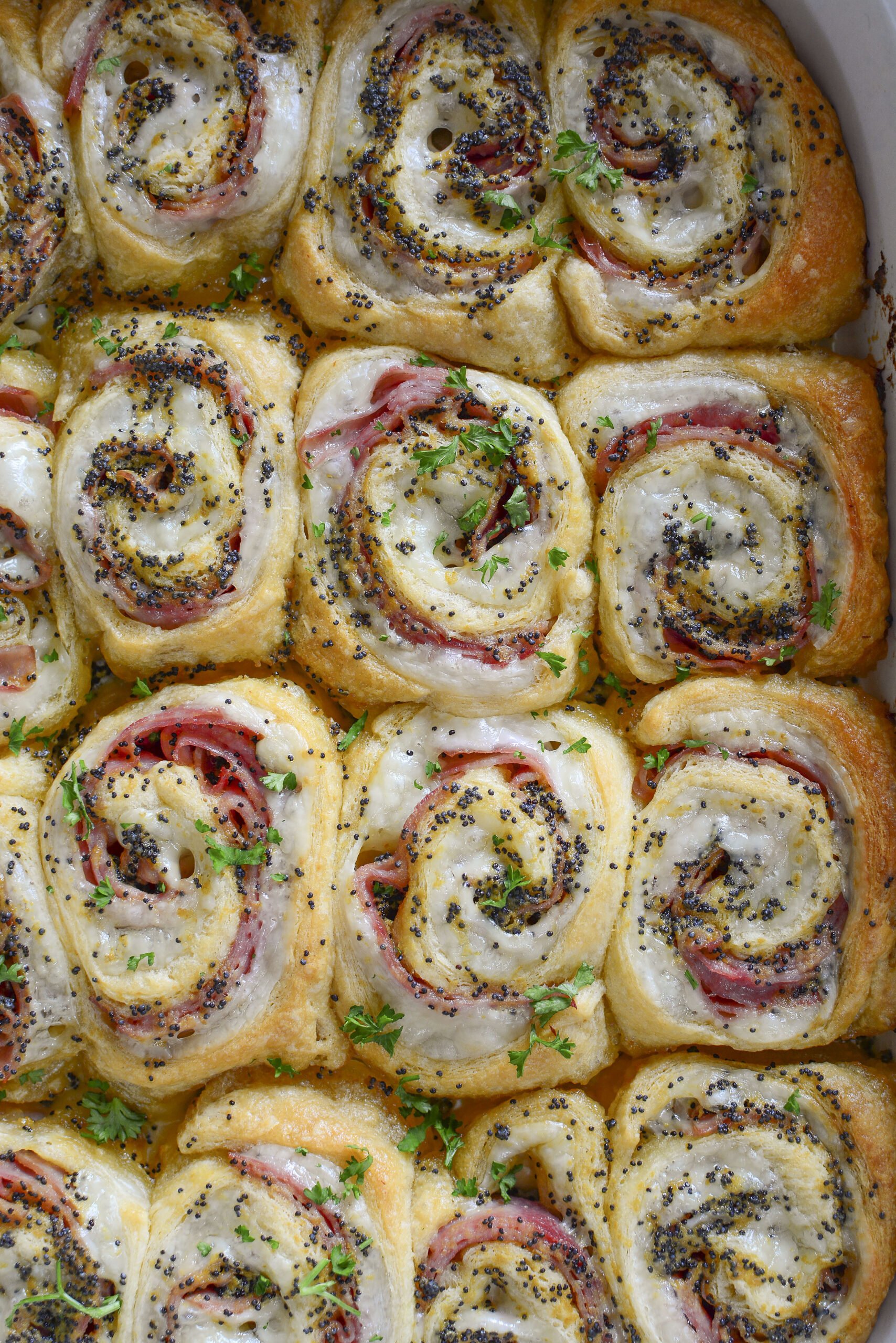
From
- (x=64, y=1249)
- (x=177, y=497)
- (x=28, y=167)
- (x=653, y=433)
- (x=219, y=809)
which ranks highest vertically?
(x=28, y=167)

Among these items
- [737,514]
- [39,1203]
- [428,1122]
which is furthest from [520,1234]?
[737,514]

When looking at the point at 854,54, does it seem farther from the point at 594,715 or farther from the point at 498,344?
the point at 594,715

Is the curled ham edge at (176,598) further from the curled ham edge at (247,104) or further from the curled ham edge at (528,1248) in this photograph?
the curled ham edge at (528,1248)

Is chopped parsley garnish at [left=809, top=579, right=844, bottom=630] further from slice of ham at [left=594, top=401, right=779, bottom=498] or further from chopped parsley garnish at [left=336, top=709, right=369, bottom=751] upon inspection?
chopped parsley garnish at [left=336, top=709, right=369, bottom=751]

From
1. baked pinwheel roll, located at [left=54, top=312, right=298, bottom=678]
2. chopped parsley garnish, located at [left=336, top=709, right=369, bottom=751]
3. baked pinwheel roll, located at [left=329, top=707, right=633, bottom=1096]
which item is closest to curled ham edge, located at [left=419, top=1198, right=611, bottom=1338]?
baked pinwheel roll, located at [left=329, top=707, right=633, bottom=1096]

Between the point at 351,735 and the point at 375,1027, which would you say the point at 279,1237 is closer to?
the point at 375,1027

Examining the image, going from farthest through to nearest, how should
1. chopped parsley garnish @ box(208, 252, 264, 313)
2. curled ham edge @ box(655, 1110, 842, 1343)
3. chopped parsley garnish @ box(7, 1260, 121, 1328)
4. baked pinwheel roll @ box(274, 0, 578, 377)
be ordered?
chopped parsley garnish @ box(208, 252, 264, 313), baked pinwheel roll @ box(274, 0, 578, 377), curled ham edge @ box(655, 1110, 842, 1343), chopped parsley garnish @ box(7, 1260, 121, 1328)
